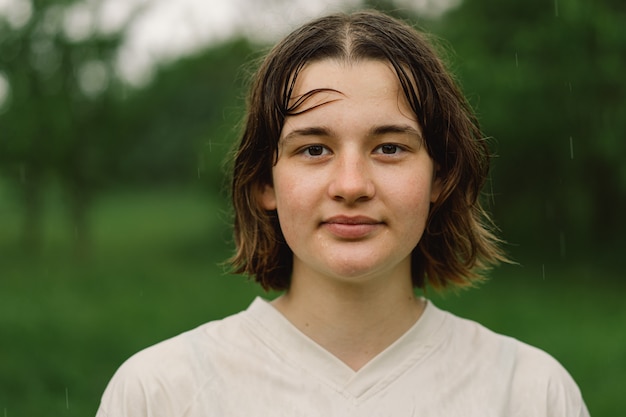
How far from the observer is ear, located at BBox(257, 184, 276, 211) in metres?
2.56

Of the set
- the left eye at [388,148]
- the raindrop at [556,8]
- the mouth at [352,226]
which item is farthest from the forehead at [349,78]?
the raindrop at [556,8]

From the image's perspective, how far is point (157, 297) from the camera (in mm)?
10383

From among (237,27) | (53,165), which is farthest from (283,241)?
(237,27)

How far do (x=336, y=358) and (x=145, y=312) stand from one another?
7.25 meters

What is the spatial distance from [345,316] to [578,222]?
11.9 meters

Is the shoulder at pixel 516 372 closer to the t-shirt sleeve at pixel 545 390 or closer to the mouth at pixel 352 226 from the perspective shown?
the t-shirt sleeve at pixel 545 390

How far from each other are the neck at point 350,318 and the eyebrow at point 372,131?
0.40 metres

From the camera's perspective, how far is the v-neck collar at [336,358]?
7.55 ft

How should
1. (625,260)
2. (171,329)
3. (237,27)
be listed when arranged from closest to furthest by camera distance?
1. (171,329)
2. (625,260)
3. (237,27)

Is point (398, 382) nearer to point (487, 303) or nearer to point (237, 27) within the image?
point (487, 303)

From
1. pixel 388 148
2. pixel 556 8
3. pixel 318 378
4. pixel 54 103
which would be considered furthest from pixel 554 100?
pixel 318 378

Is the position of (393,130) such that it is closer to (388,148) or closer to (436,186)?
(388,148)

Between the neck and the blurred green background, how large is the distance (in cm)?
465

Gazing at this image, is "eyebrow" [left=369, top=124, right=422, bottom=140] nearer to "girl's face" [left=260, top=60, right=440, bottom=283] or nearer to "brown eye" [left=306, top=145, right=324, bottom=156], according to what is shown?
"girl's face" [left=260, top=60, right=440, bottom=283]
